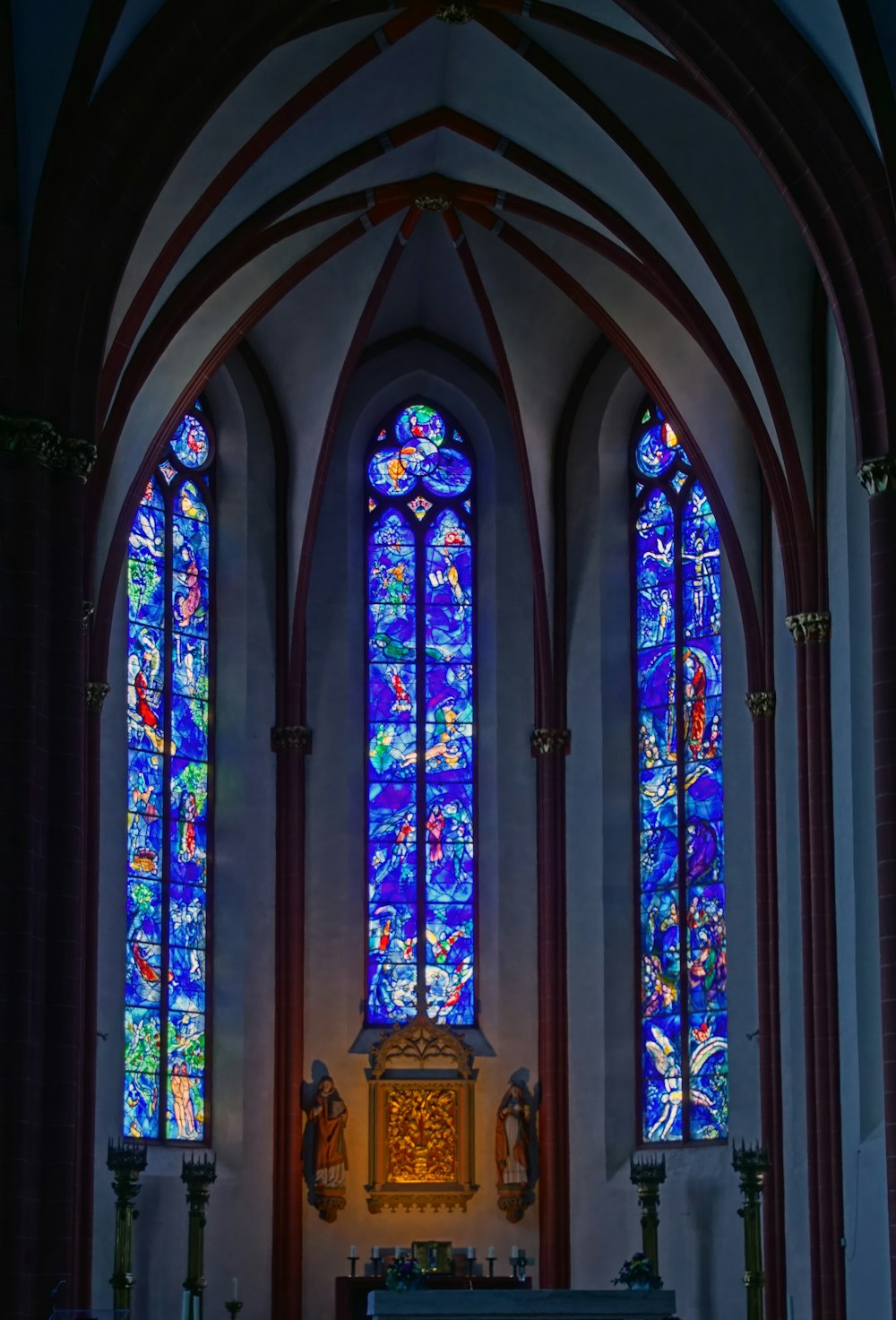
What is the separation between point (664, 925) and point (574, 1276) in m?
4.17

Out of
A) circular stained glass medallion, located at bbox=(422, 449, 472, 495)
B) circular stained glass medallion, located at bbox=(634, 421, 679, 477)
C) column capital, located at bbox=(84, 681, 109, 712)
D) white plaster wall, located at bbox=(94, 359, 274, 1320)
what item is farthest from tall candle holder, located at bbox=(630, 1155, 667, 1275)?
circular stained glass medallion, located at bbox=(422, 449, 472, 495)

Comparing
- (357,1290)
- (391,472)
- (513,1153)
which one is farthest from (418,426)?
(357,1290)

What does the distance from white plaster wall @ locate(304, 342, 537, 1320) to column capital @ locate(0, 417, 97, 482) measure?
1063cm

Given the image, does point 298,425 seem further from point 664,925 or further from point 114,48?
point 114,48

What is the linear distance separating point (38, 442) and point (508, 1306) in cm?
758

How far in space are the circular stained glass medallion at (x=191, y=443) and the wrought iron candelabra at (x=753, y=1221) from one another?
10814 mm

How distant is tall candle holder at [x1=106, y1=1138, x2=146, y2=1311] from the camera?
77.6 feet

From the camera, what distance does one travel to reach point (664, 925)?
28.2 meters

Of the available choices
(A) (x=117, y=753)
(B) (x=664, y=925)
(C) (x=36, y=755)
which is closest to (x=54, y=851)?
(C) (x=36, y=755)

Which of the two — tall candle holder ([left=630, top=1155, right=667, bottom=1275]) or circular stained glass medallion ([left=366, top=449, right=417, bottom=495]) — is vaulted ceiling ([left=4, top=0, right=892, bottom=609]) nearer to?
circular stained glass medallion ([left=366, top=449, right=417, bottom=495])

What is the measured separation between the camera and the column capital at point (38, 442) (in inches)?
739

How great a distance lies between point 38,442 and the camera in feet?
61.8

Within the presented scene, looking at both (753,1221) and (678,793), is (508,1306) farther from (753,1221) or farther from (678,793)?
(678,793)

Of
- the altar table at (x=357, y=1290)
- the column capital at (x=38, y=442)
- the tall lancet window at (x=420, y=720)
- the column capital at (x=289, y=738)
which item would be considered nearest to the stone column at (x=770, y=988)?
the altar table at (x=357, y=1290)
